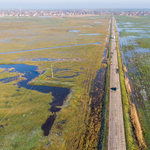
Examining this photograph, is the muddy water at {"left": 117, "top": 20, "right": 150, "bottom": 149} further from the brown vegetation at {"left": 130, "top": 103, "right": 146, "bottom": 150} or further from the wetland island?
the brown vegetation at {"left": 130, "top": 103, "right": 146, "bottom": 150}

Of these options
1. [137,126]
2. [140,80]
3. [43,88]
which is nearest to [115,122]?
[137,126]

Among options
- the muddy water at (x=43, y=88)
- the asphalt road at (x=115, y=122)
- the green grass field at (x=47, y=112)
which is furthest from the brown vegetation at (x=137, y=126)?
the muddy water at (x=43, y=88)

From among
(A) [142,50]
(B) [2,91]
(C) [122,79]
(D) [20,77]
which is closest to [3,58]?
(D) [20,77]

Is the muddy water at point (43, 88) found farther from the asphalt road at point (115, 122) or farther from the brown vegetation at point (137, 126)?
the brown vegetation at point (137, 126)

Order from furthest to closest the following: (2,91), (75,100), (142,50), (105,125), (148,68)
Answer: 1. (142,50)
2. (148,68)
3. (2,91)
4. (75,100)
5. (105,125)

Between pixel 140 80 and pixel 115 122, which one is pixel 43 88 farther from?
pixel 140 80

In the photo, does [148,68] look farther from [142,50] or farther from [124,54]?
[142,50]
